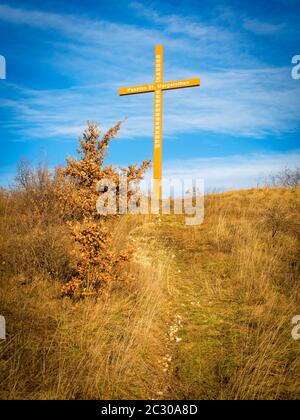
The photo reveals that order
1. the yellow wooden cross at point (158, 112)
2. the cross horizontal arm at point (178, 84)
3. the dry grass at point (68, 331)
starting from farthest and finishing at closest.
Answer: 1. the yellow wooden cross at point (158, 112)
2. the cross horizontal arm at point (178, 84)
3. the dry grass at point (68, 331)

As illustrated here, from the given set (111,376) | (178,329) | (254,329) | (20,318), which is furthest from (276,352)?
(20,318)

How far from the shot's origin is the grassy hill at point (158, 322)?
3.04 m

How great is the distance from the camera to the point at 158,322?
4.30m

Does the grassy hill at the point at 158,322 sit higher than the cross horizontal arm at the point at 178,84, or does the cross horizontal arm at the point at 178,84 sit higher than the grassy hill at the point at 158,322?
the cross horizontal arm at the point at 178,84

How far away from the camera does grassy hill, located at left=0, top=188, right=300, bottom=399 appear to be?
3041 millimetres

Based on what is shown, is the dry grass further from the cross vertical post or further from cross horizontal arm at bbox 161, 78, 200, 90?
cross horizontal arm at bbox 161, 78, 200, 90

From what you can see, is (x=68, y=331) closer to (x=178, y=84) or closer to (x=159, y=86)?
(x=178, y=84)

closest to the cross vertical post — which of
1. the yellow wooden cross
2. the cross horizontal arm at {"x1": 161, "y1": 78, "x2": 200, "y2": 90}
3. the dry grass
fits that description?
the yellow wooden cross

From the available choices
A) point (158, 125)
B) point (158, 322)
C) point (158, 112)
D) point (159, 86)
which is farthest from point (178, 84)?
point (158, 322)

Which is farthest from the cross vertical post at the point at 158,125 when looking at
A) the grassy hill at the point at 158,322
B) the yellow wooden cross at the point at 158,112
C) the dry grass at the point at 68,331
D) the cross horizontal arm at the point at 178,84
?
the dry grass at the point at 68,331

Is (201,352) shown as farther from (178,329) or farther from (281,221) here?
(281,221)

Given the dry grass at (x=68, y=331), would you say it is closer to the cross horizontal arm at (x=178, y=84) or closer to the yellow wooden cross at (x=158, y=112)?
the yellow wooden cross at (x=158, y=112)

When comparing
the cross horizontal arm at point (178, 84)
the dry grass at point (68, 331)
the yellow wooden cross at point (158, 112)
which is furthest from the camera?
the yellow wooden cross at point (158, 112)

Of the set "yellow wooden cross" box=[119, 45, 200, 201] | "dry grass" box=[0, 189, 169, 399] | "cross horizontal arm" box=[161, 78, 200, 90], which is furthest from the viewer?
"yellow wooden cross" box=[119, 45, 200, 201]
